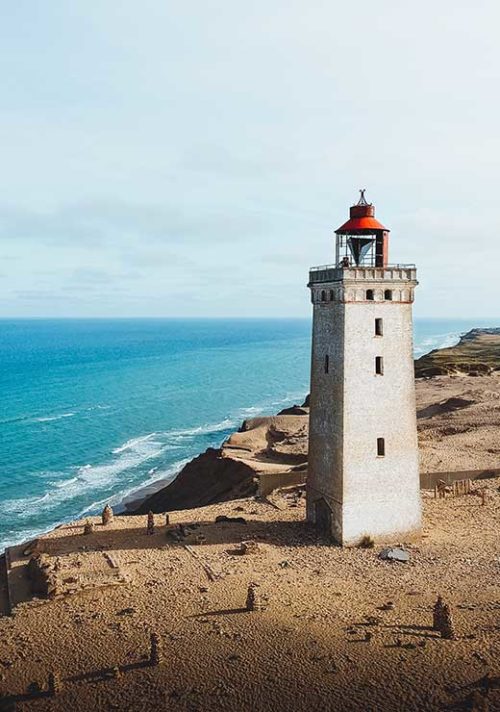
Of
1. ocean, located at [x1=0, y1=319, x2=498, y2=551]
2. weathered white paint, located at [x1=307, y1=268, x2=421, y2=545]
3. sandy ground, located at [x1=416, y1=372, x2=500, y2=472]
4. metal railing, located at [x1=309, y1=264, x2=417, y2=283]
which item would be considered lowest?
ocean, located at [x1=0, y1=319, x2=498, y2=551]

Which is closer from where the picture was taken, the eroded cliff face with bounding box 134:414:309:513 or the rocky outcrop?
the rocky outcrop

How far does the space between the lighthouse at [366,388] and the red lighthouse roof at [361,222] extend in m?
0.04

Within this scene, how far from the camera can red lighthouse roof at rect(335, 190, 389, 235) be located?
1102 inches

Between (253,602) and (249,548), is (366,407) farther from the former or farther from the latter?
(253,602)

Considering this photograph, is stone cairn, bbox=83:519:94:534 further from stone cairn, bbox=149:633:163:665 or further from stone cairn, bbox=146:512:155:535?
stone cairn, bbox=149:633:163:665

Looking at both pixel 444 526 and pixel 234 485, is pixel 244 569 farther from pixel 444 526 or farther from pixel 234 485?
pixel 234 485

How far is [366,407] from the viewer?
27.9 metres

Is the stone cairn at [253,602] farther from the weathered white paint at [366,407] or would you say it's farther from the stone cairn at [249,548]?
the weathered white paint at [366,407]

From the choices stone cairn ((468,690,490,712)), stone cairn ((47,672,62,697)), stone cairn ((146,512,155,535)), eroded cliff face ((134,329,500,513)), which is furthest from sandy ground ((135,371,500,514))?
stone cairn ((468,690,490,712))

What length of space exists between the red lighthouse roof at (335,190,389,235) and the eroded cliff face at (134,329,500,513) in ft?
52.5

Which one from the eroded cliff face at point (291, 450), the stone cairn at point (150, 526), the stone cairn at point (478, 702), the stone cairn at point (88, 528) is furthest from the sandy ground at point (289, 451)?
the stone cairn at point (478, 702)

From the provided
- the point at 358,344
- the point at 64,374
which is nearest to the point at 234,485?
the point at 358,344

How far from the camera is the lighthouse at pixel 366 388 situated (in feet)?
90.2

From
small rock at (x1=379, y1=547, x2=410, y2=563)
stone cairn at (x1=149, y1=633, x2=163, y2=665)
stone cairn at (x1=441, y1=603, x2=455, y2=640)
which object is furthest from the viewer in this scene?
small rock at (x1=379, y1=547, x2=410, y2=563)
